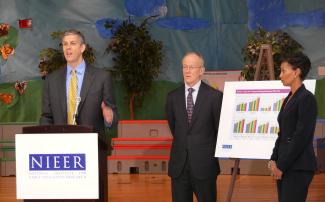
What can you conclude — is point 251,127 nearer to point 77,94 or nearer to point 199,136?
point 199,136

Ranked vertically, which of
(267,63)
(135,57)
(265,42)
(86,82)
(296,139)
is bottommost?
(296,139)

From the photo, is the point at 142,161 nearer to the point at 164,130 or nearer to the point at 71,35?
the point at 164,130

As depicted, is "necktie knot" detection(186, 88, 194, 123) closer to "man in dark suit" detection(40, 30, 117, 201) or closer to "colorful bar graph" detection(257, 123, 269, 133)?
"man in dark suit" detection(40, 30, 117, 201)

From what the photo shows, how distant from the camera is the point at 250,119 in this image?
489cm

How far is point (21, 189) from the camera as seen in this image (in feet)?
11.1

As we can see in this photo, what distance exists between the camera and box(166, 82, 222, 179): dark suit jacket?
413 cm

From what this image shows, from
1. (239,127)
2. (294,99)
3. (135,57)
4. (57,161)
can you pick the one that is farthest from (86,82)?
(135,57)

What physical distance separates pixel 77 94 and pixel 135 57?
5.14 meters

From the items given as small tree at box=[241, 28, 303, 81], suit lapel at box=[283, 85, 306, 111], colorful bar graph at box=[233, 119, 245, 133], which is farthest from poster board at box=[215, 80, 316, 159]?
small tree at box=[241, 28, 303, 81]

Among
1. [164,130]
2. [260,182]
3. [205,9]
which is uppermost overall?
[205,9]

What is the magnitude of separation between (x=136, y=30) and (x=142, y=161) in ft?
6.89

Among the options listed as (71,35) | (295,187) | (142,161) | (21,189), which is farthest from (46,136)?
(142,161)

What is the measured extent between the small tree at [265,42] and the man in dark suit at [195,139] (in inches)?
175

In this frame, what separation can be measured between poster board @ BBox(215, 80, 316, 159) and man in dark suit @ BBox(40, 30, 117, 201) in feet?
4.08
